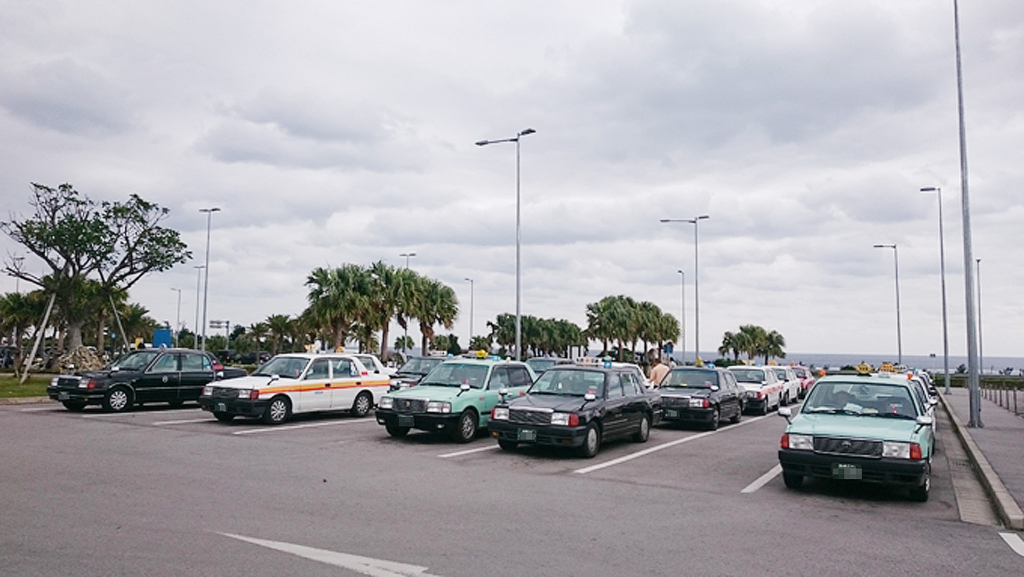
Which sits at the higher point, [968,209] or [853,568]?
[968,209]

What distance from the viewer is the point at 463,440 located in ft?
49.5

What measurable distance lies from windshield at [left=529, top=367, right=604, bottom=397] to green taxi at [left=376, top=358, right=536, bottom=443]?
47 cm

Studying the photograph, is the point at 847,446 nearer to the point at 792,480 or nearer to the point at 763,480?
the point at 792,480

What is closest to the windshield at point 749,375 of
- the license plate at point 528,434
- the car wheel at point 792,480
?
the license plate at point 528,434

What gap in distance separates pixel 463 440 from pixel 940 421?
1571 centimetres

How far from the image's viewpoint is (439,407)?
48.3 ft

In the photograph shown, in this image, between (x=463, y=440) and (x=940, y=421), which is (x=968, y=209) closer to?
(x=940, y=421)

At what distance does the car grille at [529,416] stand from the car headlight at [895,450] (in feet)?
16.9

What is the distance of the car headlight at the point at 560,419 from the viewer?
1299 cm

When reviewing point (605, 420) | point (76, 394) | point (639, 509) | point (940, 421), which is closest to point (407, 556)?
point (639, 509)

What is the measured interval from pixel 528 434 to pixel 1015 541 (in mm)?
7019

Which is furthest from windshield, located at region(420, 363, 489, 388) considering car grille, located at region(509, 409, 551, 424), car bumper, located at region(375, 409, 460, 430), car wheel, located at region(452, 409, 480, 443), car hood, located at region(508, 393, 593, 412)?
car grille, located at region(509, 409, 551, 424)

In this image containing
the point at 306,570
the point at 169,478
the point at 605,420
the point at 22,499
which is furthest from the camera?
the point at 605,420

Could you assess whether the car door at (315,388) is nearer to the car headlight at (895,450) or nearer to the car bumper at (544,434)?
the car bumper at (544,434)
